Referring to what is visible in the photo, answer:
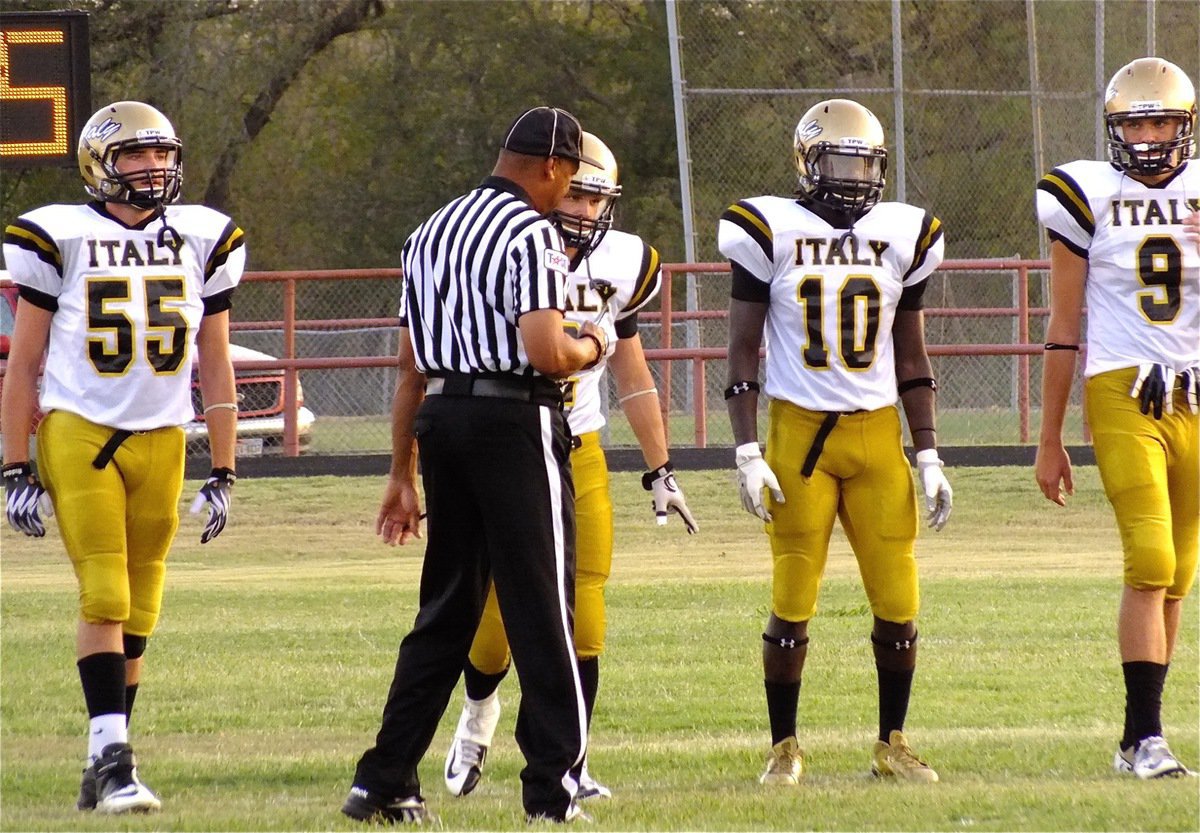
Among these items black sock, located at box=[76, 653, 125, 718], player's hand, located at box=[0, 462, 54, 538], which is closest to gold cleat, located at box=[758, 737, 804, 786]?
black sock, located at box=[76, 653, 125, 718]

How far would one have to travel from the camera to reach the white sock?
5219mm

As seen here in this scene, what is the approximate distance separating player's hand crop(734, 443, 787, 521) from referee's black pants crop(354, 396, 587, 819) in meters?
0.81

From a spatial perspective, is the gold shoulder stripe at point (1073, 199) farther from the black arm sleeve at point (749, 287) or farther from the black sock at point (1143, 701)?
the black sock at point (1143, 701)

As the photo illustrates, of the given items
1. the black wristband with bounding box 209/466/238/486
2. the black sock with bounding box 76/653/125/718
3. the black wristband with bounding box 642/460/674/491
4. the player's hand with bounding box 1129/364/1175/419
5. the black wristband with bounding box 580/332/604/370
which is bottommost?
the black sock with bounding box 76/653/125/718

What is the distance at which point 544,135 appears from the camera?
4.84m

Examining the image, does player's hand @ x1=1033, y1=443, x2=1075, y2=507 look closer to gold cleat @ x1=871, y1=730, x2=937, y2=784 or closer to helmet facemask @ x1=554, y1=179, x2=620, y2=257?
gold cleat @ x1=871, y1=730, x2=937, y2=784

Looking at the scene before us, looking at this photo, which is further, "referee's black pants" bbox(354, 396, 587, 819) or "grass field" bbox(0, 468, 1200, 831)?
"grass field" bbox(0, 468, 1200, 831)

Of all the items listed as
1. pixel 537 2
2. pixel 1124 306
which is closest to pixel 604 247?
pixel 1124 306

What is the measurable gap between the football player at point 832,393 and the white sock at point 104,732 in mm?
1782

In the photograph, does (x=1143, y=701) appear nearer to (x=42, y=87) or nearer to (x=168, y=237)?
(x=168, y=237)

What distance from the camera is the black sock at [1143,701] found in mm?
5422

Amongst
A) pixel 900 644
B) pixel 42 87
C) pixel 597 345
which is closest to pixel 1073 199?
pixel 900 644

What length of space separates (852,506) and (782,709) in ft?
2.05

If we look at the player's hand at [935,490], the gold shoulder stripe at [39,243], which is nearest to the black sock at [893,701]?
the player's hand at [935,490]
